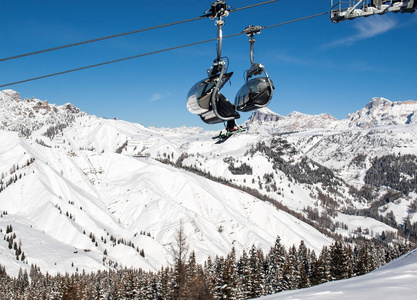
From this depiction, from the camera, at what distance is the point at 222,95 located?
1778cm

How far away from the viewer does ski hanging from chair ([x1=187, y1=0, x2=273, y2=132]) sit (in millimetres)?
16703

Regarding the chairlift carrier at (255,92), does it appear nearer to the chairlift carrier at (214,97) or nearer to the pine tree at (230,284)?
the chairlift carrier at (214,97)

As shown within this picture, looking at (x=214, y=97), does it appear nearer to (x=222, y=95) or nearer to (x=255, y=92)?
(x=222, y=95)

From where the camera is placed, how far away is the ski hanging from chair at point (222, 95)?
16.7 meters

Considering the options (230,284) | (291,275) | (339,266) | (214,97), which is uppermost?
(214,97)

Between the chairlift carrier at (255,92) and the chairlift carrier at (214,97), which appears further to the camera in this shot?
the chairlift carrier at (255,92)

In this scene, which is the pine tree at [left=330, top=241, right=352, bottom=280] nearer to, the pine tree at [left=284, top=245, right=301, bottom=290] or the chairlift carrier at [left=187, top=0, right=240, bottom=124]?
the pine tree at [left=284, top=245, right=301, bottom=290]

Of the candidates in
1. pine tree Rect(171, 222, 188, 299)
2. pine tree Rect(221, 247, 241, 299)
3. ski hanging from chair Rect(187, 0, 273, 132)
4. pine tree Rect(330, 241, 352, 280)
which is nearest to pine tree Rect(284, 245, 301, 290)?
pine tree Rect(330, 241, 352, 280)

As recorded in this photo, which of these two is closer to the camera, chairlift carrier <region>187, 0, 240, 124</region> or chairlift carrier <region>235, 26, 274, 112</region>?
chairlift carrier <region>187, 0, 240, 124</region>

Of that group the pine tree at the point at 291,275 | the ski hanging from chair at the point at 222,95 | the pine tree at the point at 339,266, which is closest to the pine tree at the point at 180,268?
the ski hanging from chair at the point at 222,95

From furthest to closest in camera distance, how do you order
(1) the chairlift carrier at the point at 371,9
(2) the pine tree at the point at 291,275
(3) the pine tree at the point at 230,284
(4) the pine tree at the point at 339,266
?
(2) the pine tree at the point at 291,275 → (4) the pine tree at the point at 339,266 → (3) the pine tree at the point at 230,284 → (1) the chairlift carrier at the point at 371,9

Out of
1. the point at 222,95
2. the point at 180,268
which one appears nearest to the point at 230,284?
the point at 180,268

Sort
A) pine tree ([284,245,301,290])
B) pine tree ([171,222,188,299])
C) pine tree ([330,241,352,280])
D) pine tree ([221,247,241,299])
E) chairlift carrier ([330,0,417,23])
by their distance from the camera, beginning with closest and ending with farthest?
chairlift carrier ([330,0,417,23]), pine tree ([171,222,188,299]), pine tree ([221,247,241,299]), pine tree ([330,241,352,280]), pine tree ([284,245,301,290])

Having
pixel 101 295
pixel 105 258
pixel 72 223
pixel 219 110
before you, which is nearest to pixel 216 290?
pixel 101 295
